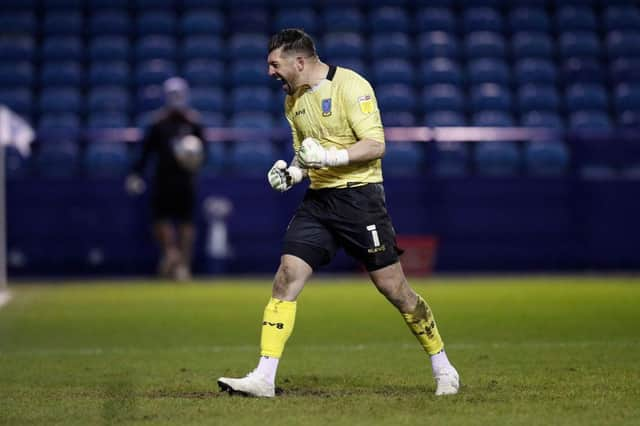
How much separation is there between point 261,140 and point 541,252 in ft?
13.4

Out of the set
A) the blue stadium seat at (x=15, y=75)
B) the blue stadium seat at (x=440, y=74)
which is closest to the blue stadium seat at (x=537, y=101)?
the blue stadium seat at (x=440, y=74)

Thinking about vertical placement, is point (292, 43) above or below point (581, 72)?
below

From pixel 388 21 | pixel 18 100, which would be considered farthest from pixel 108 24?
pixel 388 21

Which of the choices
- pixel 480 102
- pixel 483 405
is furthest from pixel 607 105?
pixel 483 405

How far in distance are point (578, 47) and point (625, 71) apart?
93cm

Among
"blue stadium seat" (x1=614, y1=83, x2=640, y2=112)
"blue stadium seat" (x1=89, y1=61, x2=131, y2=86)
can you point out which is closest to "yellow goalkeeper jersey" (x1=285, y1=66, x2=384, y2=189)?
"blue stadium seat" (x1=89, y1=61, x2=131, y2=86)

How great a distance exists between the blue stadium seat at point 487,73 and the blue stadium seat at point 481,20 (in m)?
1.02

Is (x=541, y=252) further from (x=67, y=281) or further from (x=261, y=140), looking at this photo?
(x=67, y=281)

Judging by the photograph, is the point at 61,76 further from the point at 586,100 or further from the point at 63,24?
the point at 586,100

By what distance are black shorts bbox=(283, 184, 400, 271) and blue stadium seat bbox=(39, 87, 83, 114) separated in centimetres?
1189

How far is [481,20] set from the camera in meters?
19.0

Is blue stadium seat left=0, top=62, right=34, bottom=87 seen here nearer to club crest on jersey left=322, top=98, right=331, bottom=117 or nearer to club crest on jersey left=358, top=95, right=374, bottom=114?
club crest on jersey left=322, top=98, right=331, bottom=117

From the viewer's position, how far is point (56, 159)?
15500 mm

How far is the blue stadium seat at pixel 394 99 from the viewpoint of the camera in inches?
674
